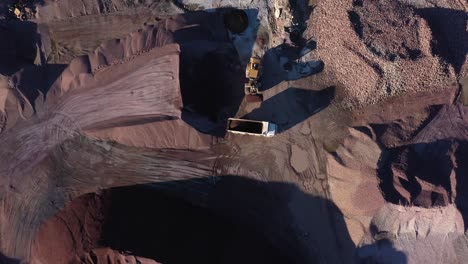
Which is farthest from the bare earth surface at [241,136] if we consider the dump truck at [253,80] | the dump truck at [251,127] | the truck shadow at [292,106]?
the dump truck at [251,127]

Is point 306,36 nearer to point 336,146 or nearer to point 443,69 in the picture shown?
point 336,146

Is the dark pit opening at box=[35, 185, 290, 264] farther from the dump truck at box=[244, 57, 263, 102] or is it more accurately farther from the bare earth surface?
the dump truck at box=[244, 57, 263, 102]

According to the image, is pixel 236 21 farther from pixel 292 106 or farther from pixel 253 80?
pixel 292 106

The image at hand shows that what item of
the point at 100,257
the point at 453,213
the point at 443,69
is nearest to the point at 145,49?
the point at 100,257

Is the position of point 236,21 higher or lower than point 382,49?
higher

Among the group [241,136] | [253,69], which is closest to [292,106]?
[253,69]

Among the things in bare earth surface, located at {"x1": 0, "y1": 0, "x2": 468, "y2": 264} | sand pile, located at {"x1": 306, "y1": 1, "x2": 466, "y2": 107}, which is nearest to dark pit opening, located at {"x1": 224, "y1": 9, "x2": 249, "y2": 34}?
bare earth surface, located at {"x1": 0, "y1": 0, "x2": 468, "y2": 264}
